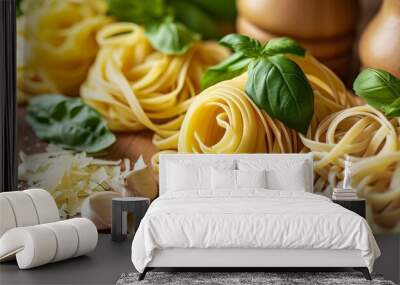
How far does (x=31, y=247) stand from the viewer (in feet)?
14.4

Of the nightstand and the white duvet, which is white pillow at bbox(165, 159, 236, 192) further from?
the white duvet

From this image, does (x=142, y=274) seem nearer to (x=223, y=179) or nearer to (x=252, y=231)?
(x=252, y=231)

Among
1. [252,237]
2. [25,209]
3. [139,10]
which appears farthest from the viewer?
[139,10]

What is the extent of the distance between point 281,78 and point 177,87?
→ 93cm

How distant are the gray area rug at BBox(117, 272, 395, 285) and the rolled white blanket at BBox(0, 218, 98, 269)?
535mm

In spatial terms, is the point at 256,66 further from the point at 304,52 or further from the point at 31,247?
the point at 31,247

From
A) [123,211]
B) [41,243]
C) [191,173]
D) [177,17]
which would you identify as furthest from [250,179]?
[41,243]

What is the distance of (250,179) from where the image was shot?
5309 millimetres

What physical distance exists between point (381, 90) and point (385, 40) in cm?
41

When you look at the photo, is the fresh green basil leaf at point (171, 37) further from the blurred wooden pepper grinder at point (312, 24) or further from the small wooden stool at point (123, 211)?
the small wooden stool at point (123, 211)

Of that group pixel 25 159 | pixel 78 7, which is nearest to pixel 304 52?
pixel 78 7

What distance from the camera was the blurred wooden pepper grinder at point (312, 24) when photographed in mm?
5723

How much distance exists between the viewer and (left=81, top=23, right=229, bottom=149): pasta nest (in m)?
5.87

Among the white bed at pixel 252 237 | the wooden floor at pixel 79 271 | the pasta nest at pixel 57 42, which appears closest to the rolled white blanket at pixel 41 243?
the wooden floor at pixel 79 271
